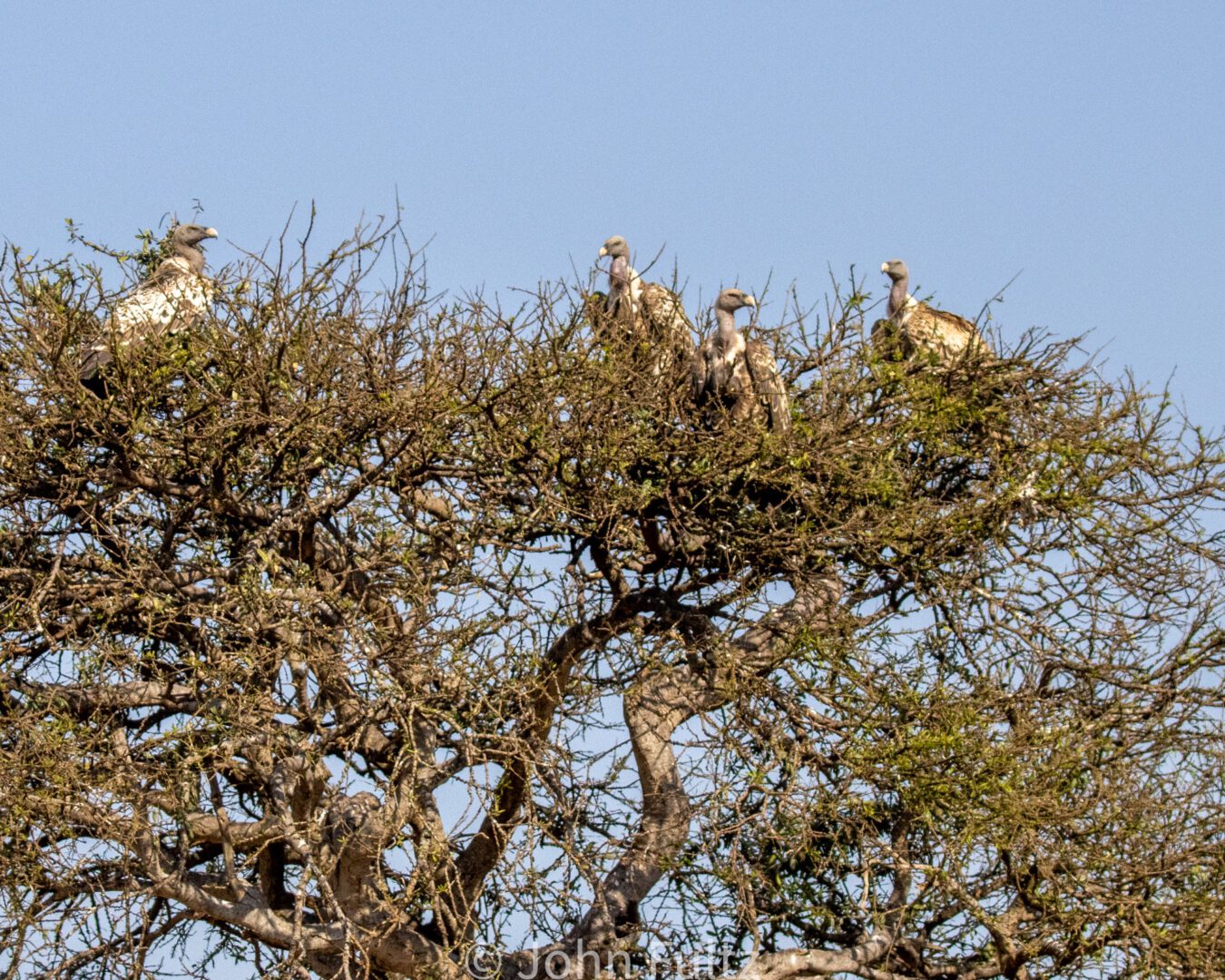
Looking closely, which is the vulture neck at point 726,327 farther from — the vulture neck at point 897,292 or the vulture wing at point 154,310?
the vulture wing at point 154,310

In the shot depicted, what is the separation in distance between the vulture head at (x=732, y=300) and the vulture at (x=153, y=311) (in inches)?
108

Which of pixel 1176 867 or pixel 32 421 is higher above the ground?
pixel 32 421

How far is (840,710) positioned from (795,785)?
1.96ft

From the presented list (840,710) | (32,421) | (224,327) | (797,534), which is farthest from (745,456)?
(32,421)

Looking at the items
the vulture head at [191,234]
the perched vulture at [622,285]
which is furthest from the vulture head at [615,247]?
the vulture head at [191,234]

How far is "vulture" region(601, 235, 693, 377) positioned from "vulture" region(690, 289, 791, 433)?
0.47 ft

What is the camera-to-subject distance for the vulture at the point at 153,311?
9648mm

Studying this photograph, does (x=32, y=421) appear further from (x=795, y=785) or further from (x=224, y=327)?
(x=795, y=785)

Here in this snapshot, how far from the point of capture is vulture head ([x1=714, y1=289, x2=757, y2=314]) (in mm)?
10695

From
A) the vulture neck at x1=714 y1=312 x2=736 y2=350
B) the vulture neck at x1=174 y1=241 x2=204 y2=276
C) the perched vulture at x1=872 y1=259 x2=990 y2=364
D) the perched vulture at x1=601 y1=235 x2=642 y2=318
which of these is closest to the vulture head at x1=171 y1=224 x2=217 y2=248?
the vulture neck at x1=174 y1=241 x2=204 y2=276

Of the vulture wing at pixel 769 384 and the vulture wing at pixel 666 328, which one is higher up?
the vulture wing at pixel 666 328

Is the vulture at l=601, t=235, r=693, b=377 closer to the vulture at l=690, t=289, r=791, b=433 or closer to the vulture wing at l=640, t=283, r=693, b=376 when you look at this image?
the vulture wing at l=640, t=283, r=693, b=376

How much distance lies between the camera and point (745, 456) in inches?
388

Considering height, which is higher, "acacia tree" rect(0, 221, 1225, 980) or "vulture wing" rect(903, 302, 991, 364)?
"vulture wing" rect(903, 302, 991, 364)
